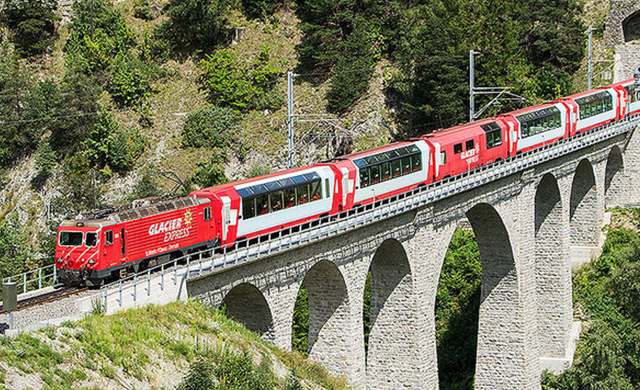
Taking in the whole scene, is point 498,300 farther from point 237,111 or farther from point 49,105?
point 49,105

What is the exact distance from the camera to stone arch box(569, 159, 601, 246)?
57312 mm

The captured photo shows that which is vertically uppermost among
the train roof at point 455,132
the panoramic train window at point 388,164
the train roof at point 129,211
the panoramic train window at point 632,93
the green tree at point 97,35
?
the green tree at point 97,35

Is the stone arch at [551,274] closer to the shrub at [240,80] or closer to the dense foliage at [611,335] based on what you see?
the dense foliage at [611,335]

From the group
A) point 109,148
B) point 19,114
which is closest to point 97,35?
point 19,114

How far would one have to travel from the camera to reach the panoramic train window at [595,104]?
55281mm

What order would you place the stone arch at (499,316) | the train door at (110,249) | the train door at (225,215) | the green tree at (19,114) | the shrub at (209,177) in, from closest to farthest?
the train door at (110,249) < the train door at (225,215) < the stone arch at (499,316) < the shrub at (209,177) < the green tree at (19,114)

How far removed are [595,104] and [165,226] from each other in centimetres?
3760

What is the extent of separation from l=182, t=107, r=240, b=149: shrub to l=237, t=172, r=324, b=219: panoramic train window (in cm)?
3411

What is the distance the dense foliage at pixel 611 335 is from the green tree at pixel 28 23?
52178mm

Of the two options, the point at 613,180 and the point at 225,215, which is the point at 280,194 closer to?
the point at 225,215

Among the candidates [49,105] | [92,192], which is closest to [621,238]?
[92,192]

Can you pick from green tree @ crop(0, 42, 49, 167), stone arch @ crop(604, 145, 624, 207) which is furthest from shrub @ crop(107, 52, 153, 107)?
stone arch @ crop(604, 145, 624, 207)

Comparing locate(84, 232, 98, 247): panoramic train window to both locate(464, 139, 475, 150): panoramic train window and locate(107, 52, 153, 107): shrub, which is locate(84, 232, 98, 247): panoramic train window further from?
locate(107, 52, 153, 107): shrub

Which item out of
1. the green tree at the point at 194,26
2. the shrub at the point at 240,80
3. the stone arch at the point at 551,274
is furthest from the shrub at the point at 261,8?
the stone arch at the point at 551,274
